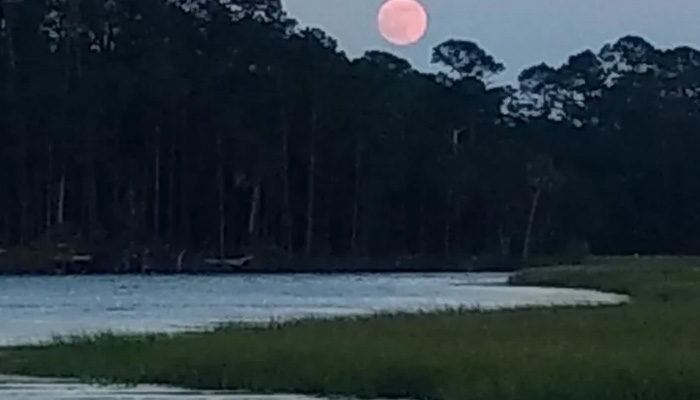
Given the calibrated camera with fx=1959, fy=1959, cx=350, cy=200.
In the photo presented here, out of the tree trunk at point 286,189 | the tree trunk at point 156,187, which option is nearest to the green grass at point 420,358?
the tree trunk at point 156,187

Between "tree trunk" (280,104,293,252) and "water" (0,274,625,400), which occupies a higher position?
"tree trunk" (280,104,293,252)

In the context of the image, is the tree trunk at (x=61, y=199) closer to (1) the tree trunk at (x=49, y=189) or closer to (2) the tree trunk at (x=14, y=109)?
(1) the tree trunk at (x=49, y=189)

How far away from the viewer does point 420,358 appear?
80.6 ft

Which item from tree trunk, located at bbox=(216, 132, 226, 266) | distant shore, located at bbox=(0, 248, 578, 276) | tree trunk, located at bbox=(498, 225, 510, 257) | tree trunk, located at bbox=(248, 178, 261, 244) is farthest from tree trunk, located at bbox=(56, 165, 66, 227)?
tree trunk, located at bbox=(498, 225, 510, 257)

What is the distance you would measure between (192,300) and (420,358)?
27816mm

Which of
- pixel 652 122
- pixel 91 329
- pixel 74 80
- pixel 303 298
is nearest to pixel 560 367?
pixel 91 329

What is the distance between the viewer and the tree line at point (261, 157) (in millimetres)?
77812

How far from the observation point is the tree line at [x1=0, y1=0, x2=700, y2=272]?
77.8 metres

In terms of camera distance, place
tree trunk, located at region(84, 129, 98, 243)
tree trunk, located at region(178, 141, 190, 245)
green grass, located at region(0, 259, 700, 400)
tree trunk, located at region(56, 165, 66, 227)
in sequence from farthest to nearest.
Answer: tree trunk, located at region(178, 141, 190, 245) → tree trunk, located at region(56, 165, 66, 227) → tree trunk, located at region(84, 129, 98, 243) → green grass, located at region(0, 259, 700, 400)

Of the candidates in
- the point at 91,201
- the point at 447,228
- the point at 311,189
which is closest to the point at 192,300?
the point at 91,201

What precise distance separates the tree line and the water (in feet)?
21.7

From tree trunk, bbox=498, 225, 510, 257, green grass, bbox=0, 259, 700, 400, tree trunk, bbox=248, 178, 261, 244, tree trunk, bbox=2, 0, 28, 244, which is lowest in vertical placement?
green grass, bbox=0, 259, 700, 400

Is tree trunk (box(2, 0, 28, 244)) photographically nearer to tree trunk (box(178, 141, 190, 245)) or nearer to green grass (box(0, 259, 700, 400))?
tree trunk (box(178, 141, 190, 245))

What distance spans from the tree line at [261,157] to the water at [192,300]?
6625 mm
